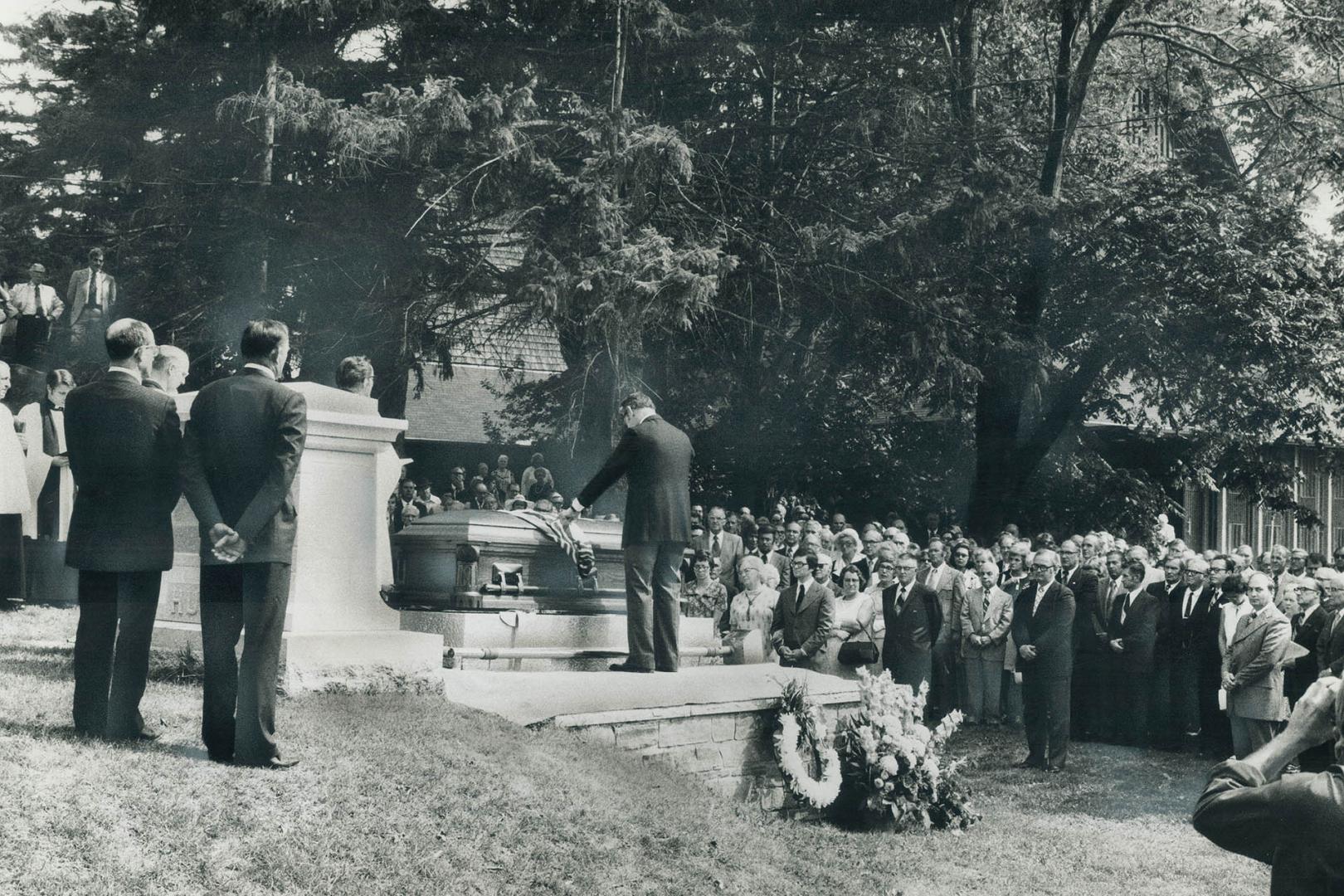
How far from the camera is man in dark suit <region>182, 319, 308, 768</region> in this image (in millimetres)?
6078

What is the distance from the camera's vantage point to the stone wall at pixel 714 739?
8.21m

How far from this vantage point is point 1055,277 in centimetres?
2156

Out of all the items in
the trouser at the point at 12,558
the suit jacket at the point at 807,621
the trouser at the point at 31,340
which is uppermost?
the trouser at the point at 31,340

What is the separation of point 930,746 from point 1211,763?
4502mm

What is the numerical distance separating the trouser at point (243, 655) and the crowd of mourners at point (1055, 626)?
6666 mm

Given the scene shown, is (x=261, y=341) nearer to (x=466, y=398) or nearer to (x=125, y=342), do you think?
(x=125, y=342)

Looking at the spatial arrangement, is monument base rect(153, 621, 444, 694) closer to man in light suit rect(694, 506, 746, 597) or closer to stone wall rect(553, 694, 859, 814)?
stone wall rect(553, 694, 859, 814)

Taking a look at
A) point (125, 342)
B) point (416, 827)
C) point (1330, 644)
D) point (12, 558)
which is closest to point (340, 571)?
point (125, 342)

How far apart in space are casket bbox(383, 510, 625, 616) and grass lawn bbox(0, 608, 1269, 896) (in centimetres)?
199

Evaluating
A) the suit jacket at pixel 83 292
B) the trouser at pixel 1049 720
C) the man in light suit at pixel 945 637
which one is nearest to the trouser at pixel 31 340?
the suit jacket at pixel 83 292

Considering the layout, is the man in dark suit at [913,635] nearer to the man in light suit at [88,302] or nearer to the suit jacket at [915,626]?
the suit jacket at [915,626]

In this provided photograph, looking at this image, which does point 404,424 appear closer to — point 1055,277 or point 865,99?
point 865,99

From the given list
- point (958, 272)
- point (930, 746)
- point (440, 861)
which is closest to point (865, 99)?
point (958, 272)

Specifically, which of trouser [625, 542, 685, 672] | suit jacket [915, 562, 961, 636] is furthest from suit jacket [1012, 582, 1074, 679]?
trouser [625, 542, 685, 672]
